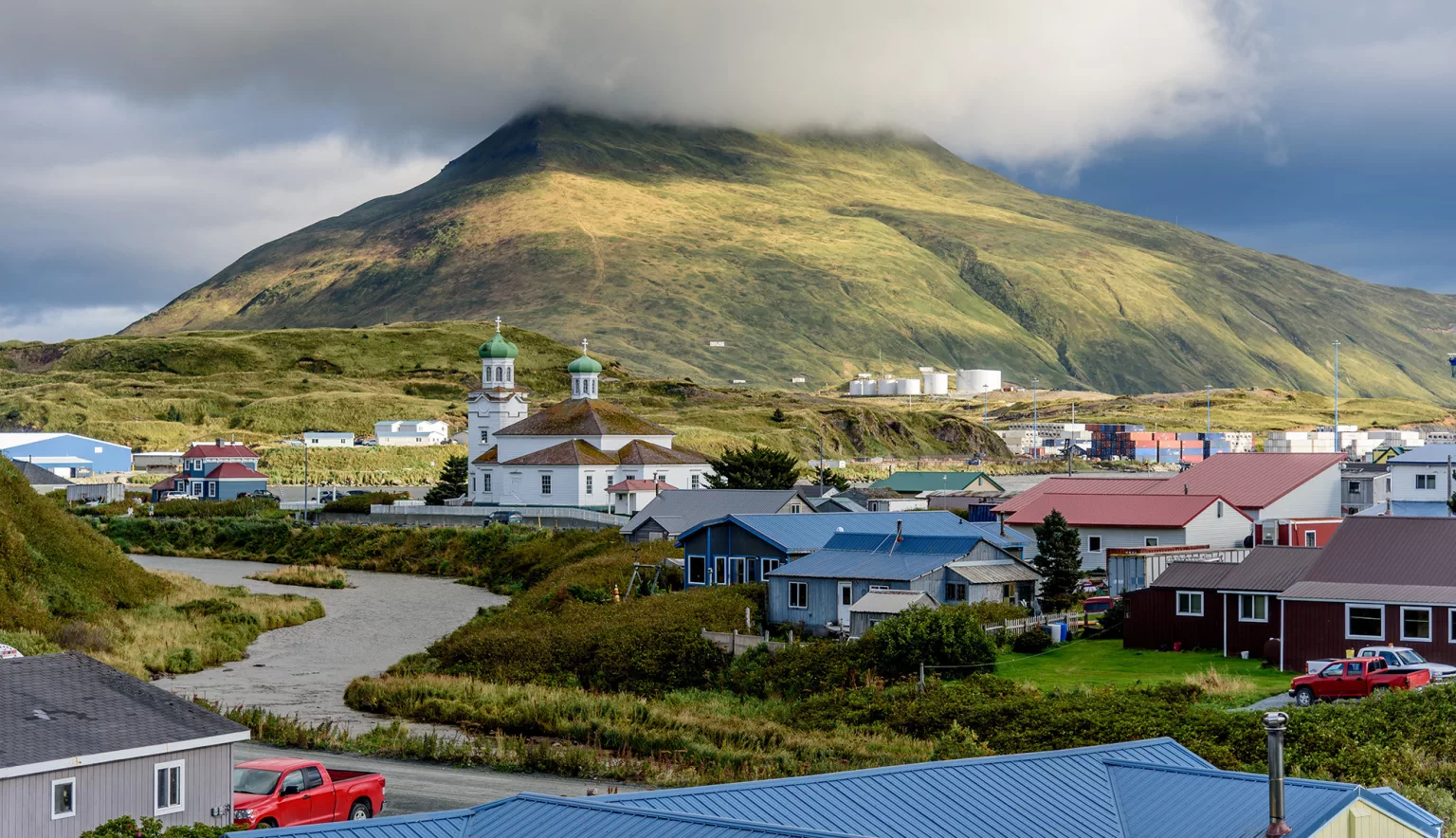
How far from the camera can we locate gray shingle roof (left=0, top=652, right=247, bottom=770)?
68.5ft

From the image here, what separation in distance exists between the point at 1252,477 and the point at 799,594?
23.7m

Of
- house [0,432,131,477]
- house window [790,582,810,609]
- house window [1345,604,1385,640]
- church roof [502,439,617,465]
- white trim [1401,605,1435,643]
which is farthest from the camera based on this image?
house [0,432,131,477]

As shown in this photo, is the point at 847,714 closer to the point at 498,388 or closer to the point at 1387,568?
the point at 1387,568

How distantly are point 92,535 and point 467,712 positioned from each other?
2920cm

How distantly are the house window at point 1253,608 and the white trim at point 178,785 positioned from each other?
1048 inches

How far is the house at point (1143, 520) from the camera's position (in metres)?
53.3

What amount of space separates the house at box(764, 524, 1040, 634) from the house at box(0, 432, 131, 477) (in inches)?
3626

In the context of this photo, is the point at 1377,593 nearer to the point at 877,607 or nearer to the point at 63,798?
the point at 877,607

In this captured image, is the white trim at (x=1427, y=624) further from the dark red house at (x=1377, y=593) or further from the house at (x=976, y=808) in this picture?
the house at (x=976, y=808)

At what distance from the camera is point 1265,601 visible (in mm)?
38469

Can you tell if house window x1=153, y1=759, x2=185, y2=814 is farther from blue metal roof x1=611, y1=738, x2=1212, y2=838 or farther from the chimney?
the chimney

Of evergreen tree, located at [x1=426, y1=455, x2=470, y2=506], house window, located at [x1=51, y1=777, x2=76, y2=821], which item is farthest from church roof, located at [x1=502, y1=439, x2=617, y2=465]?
house window, located at [x1=51, y1=777, x2=76, y2=821]

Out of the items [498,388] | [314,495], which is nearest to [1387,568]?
[498,388]

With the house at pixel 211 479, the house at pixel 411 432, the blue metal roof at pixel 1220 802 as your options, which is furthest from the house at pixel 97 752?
the house at pixel 411 432
